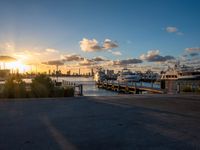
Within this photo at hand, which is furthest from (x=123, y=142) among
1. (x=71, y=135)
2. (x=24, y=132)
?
(x=24, y=132)

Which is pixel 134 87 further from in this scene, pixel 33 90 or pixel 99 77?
pixel 99 77

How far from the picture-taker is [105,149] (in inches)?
177

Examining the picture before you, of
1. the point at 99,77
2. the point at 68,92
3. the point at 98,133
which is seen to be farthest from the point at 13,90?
the point at 99,77

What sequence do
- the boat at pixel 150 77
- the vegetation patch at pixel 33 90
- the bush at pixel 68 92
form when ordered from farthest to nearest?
the boat at pixel 150 77, the bush at pixel 68 92, the vegetation patch at pixel 33 90

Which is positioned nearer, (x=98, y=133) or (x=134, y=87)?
(x=98, y=133)

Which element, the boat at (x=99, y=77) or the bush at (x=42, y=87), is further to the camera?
the boat at (x=99, y=77)

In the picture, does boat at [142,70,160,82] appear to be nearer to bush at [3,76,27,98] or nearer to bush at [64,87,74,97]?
bush at [64,87,74,97]

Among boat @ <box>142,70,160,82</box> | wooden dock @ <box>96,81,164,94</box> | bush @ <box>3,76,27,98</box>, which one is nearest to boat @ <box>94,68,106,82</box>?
wooden dock @ <box>96,81,164,94</box>

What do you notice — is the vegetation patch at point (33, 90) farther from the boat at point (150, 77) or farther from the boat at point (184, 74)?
the boat at point (150, 77)

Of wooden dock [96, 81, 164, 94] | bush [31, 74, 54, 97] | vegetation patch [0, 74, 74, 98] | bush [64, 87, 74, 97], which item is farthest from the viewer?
wooden dock [96, 81, 164, 94]

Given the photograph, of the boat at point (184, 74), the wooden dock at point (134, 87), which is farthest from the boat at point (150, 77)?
the wooden dock at point (134, 87)

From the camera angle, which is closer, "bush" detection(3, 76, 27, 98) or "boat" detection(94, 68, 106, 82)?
"bush" detection(3, 76, 27, 98)

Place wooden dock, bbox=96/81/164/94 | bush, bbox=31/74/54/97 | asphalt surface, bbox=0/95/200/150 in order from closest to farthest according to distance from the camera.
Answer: asphalt surface, bbox=0/95/200/150, bush, bbox=31/74/54/97, wooden dock, bbox=96/81/164/94

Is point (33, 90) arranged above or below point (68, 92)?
above
